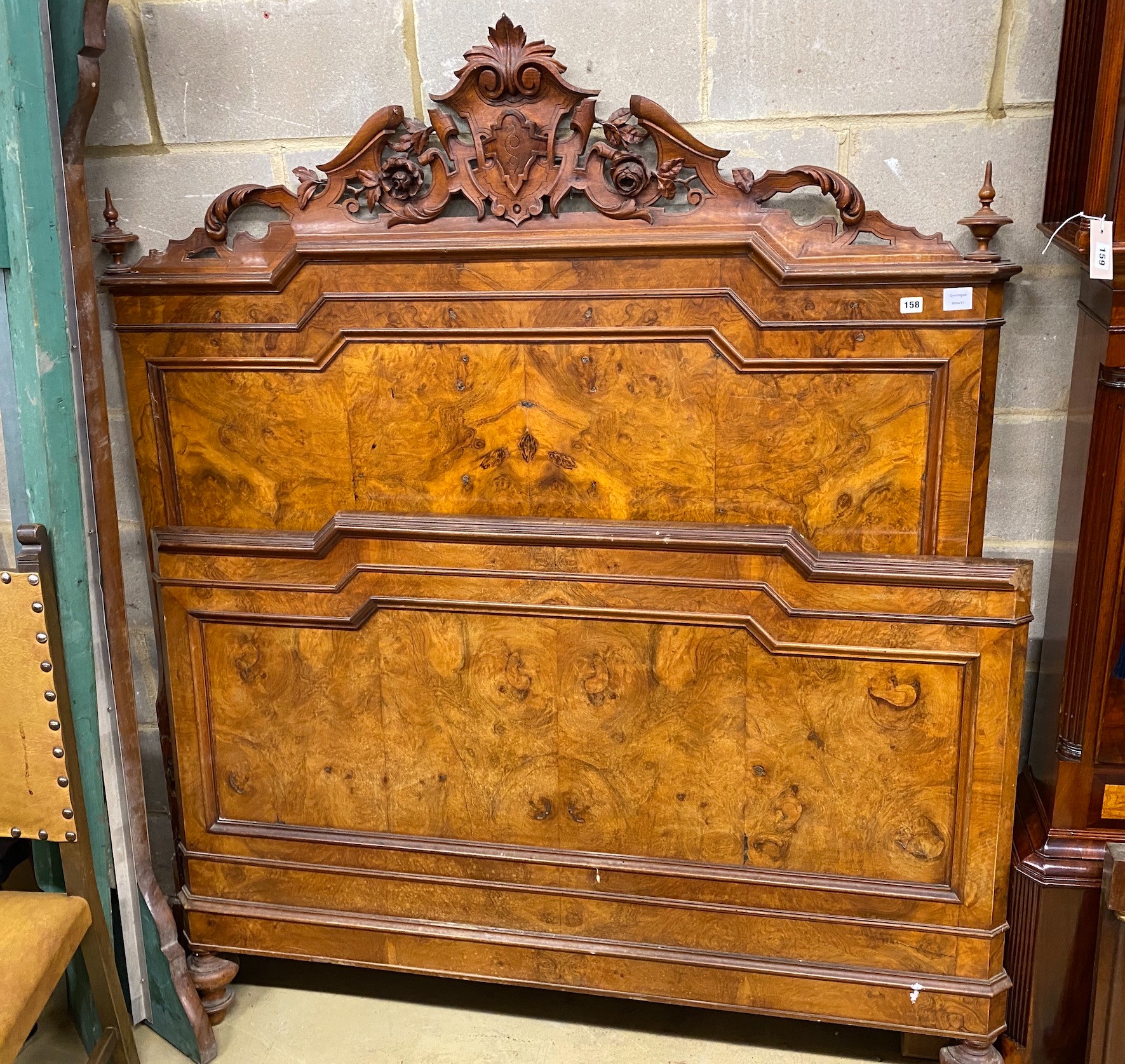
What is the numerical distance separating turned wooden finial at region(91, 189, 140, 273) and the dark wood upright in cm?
150

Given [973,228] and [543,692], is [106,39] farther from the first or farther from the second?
[973,228]

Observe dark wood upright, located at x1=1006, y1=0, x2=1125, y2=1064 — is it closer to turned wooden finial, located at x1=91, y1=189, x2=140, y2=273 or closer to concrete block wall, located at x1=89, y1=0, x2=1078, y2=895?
concrete block wall, located at x1=89, y1=0, x2=1078, y2=895

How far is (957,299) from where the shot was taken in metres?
1.62

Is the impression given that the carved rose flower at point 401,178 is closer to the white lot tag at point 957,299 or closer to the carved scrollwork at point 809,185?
the carved scrollwork at point 809,185

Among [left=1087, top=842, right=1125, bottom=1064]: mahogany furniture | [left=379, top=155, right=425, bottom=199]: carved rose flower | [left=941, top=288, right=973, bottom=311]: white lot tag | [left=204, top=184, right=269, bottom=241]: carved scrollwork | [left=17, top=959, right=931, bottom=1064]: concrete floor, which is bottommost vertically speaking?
[left=17, top=959, right=931, bottom=1064]: concrete floor

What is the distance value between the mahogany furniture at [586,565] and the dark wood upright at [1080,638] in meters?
0.08

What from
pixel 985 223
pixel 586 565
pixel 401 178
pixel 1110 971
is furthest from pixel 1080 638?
pixel 401 178

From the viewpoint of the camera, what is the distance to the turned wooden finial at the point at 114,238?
1849mm

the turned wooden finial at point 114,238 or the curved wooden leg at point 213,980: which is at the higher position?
the turned wooden finial at point 114,238

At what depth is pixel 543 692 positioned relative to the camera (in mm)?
1848

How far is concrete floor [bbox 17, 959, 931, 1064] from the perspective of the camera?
196 centimetres

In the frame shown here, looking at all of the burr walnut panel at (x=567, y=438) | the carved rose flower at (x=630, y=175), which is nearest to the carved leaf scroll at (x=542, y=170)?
the carved rose flower at (x=630, y=175)

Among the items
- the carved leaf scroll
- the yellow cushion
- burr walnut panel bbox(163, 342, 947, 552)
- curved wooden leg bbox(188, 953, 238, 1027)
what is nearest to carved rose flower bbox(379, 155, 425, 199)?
the carved leaf scroll

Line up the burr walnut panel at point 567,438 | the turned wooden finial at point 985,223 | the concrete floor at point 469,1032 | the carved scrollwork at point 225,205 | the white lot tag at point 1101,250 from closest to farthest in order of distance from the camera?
the white lot tag at point 1101,250 → the turned wooden finial at point 985,223 → the burr walnut panel at point 567,438 → the carved scrollwork at point 225,205 → the concrete floor at point 469,1032
